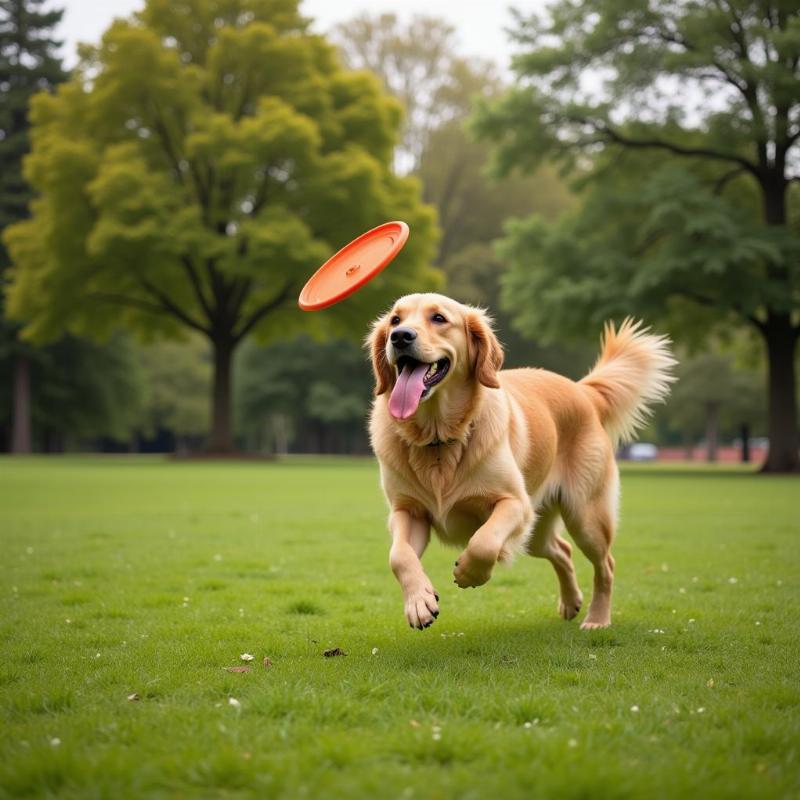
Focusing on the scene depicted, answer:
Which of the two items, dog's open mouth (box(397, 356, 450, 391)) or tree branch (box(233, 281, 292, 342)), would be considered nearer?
dog's open mouth (box(397, 356, 450, 391))

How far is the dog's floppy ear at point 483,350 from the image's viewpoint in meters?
5.34

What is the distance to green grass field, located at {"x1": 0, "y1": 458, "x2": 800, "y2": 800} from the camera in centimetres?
294

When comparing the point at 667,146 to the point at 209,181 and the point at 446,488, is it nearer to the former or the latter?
the point at 209,181

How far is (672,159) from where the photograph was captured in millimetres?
27844

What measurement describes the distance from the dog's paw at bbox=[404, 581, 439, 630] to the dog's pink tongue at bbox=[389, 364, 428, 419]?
38.9 inches

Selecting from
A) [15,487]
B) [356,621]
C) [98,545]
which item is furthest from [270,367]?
[356,621]

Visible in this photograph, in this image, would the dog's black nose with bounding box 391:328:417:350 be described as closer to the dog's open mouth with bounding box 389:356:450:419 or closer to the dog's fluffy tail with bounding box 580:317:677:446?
the dog's open mouth with bounding box 389:356:450:419

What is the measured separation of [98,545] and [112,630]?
15.6 feet

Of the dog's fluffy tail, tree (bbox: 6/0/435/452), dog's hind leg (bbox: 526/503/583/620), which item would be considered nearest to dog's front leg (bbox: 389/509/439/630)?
dog's hind leg (bbox: 526/503/583/620)

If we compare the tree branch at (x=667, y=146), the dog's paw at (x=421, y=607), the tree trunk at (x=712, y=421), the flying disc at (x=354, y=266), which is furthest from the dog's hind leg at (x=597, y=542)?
the tree trunk at (x=712, y=421)

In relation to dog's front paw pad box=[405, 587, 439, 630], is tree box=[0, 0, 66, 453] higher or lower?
higher

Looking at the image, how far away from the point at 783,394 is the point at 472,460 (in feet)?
77.0

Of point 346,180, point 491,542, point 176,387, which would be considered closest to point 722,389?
point 346,180

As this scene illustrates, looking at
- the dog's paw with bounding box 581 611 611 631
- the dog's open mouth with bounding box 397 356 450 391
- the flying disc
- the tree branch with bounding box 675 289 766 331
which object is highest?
the tree branch with bounding box 675 289 766 331
